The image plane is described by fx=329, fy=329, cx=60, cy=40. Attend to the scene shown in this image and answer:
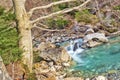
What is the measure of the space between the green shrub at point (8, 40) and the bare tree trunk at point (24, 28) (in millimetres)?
185

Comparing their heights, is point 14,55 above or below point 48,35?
above

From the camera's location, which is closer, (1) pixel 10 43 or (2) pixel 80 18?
(1) pixel 10 43

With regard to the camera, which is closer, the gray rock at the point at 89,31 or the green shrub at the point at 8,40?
the green shrub at the point at 8,40

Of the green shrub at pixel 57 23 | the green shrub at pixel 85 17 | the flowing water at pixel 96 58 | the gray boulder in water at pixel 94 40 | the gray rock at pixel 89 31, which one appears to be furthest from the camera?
the green shrub at pixel 57 23

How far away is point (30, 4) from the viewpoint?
21156 millimetres

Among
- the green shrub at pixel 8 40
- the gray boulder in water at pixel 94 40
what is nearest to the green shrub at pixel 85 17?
the gray boulder in water at pixel 94 40

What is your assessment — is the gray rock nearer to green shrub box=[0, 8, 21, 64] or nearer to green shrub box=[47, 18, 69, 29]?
green shrub box=[47, 18, 69, 29]

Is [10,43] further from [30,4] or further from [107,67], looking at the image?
[30,4]

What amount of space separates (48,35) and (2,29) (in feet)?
35.7

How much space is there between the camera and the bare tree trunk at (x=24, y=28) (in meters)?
7.65

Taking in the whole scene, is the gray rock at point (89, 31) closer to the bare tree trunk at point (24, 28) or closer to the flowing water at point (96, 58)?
the flowing water at point (96, 58)

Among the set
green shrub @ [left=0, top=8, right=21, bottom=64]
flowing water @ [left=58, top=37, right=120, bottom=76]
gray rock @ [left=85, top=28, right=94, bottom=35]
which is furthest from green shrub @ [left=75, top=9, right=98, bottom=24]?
green shrub @ [left=0, top=8, right=21, bottom=64]

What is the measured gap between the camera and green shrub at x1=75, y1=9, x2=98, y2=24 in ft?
64.1

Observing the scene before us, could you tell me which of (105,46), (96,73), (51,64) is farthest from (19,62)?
(105,46)
